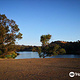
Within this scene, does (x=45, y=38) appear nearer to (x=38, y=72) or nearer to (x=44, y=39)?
(x=44, y=39)

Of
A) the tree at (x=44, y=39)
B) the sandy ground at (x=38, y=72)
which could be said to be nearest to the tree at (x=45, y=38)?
the tree at (x=44, y=39)

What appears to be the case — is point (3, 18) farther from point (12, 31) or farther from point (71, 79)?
point (71, 79)

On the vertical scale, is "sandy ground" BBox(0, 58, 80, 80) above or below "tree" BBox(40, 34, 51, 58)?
below

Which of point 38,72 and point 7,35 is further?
point 7,35

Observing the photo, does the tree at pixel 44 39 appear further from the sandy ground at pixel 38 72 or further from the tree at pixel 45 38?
the sandy ground at pixel 38 72

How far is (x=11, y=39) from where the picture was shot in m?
22.1

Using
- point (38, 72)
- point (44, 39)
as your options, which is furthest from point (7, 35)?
point (38, 72)

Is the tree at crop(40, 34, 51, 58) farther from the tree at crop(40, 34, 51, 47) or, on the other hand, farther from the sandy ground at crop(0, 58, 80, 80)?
the sandy ground at crop(0, 58, 80, 80)

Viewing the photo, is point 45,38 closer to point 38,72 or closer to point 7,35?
point 7,35

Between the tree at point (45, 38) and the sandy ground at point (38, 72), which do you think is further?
the tree at point (45, 38)

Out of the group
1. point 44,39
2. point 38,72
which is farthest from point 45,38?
point 38,72

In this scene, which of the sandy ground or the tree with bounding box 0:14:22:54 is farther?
the tree with bounding box 0:14:22:54

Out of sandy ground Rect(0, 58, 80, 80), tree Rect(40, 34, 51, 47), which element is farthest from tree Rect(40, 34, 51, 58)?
sandy ground Rect(0, 58, 80, 80)

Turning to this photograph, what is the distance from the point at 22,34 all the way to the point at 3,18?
5444 millimetres
